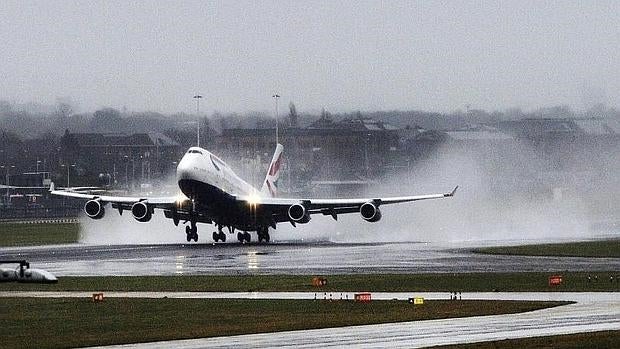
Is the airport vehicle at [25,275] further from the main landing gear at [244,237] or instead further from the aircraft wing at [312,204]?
the main landing gear at [244,237]

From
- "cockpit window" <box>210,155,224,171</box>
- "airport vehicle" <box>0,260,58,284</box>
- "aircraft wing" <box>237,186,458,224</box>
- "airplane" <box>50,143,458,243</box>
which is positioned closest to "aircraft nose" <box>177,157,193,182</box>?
"airplane" <box>50,143,458,243</box>

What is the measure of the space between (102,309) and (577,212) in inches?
3757

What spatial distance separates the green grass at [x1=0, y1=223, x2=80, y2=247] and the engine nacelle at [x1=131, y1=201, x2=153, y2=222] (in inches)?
282

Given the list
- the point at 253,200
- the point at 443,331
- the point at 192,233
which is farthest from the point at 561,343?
the point at 192,233

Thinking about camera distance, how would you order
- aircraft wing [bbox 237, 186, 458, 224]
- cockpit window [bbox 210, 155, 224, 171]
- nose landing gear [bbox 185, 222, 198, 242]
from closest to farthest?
cockpit window [bbox 210, 155, 224, 171]
nose landing gear [bbox 185, 222, 198, 242]
aircraft wing [bbox 237, 186, 458, 224]

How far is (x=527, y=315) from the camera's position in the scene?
48.1 m

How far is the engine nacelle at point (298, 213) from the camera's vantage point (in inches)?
4350

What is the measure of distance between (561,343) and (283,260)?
46.3m

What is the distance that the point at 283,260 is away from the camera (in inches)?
3366

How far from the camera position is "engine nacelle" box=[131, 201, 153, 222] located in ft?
367

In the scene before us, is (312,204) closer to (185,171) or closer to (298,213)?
(298,213)

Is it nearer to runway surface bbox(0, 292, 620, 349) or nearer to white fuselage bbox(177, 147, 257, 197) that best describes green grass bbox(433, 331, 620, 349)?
runway surface bbox(0, 292, 620, 349)

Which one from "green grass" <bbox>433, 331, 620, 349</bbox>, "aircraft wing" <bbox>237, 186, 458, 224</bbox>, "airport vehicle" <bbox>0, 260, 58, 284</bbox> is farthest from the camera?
"aircraft wing" <bbox>237, 186, 458, 224</bbox>

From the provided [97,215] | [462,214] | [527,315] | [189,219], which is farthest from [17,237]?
[527,315]
